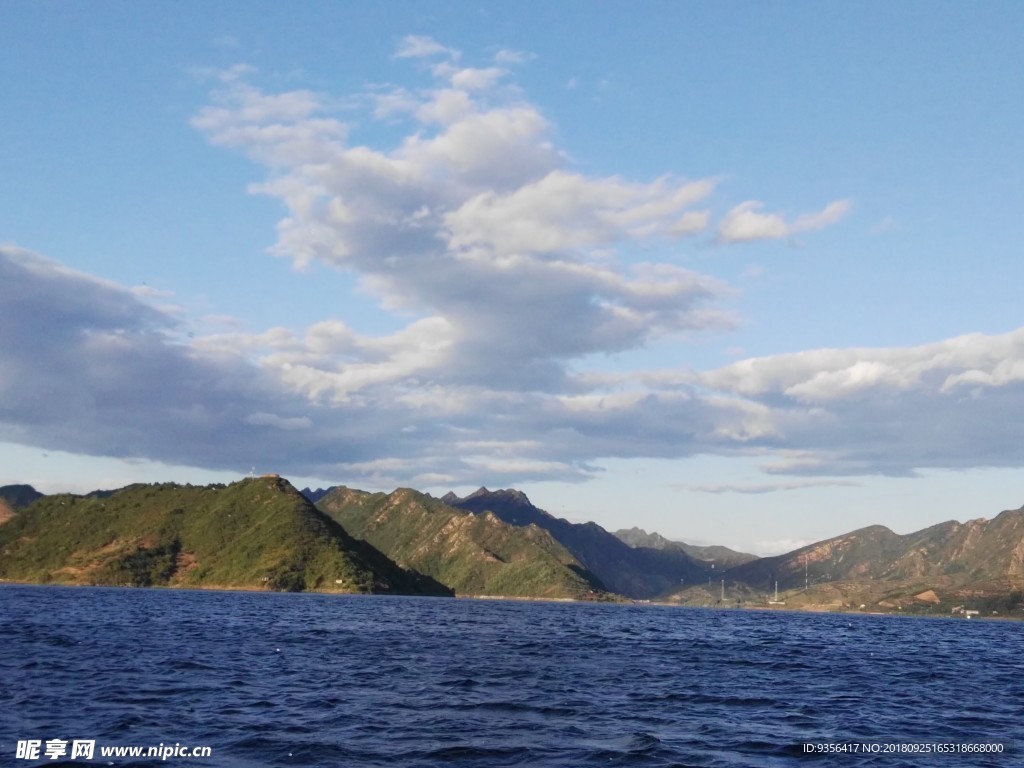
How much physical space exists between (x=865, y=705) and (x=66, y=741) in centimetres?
5280

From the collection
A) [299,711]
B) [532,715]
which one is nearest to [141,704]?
[299,711]

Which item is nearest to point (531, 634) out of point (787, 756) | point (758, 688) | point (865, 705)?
point (758, 688)

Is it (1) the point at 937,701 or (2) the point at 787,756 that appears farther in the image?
(1) the point at 937,701

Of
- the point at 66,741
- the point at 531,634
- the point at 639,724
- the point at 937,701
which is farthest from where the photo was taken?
the point at 531,634

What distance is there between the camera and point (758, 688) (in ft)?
239

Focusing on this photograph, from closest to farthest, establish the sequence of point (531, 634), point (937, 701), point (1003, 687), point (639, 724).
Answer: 1. point (639, 724)
2. point (937, 701)
3. point (1003, 687)
4. point (531, 634)

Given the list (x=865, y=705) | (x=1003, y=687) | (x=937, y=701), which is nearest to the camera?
(x=865, y=705)

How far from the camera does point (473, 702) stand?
190 ft

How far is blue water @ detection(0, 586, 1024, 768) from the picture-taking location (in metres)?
42.8

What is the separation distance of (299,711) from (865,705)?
40764 millimetres

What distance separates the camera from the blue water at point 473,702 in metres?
42.8

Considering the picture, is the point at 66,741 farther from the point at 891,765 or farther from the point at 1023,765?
the point at 1023,765

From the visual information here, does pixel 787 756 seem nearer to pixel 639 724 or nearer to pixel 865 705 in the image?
pixel 639 724

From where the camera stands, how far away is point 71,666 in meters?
69.9
